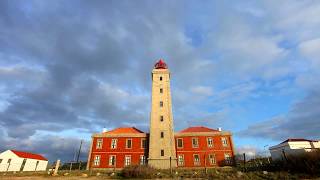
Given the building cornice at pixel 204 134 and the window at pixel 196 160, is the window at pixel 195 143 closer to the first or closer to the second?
the building cornice at pixel 204 134

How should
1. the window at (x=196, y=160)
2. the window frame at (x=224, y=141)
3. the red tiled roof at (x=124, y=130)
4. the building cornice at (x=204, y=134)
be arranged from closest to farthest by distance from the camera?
the window at (x=196, y=160) < the window frame at (x=224, y=141) < the building cornice at (x=204, y=134) < the red tiled roof at (x=124, y=130)

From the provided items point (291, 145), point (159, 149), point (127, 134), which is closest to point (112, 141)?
point (127, 134)

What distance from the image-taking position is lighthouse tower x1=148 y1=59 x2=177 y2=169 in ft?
129

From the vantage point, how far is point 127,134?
1731 inches

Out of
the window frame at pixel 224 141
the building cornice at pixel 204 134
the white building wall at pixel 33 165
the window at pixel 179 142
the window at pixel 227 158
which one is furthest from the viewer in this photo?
the white building wall at pixel 33 165

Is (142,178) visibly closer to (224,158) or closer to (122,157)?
(122,157)

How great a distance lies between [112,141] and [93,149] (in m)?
3.88

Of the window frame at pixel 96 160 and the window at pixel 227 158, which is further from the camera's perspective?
the window frame at pixel 96 160

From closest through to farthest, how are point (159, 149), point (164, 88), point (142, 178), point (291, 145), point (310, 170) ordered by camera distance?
point (310, 170)
point (142, 178)
point (291, 145)
point (159, 149)
point (164, 88)

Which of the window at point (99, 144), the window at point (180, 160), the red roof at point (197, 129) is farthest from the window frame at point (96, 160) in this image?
the red roof at point (197, 129)

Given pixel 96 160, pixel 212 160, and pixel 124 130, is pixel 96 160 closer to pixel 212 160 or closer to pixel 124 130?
pixel 124 130

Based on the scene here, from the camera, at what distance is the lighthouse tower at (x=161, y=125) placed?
39219 millimetres

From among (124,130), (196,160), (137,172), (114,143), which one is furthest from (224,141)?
(137,172)

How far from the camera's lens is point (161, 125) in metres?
41.9
